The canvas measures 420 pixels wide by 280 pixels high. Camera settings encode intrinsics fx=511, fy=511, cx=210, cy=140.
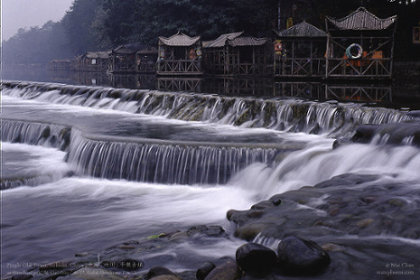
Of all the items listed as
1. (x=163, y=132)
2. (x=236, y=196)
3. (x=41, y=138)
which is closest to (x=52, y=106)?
(x=41, y=138)

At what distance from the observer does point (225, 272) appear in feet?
16.1

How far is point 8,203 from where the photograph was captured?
9219 millimetres

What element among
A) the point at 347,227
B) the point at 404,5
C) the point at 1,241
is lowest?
the point at 1,241

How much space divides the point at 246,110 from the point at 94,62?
5074 centimetres

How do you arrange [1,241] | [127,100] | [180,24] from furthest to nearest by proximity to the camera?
[180,24]
[127,100]
[1,241]

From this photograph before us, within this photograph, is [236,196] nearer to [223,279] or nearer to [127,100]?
[223,279]

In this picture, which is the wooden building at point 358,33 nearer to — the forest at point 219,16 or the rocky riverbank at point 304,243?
the forest at point 219,16

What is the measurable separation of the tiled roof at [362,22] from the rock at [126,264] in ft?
60.7

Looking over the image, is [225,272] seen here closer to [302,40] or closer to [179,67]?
[302,40]

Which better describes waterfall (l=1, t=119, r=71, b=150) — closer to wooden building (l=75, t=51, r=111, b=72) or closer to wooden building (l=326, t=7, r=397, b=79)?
wooden building (l=326, t=7, r=397, b=79)

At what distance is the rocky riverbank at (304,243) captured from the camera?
486 cm

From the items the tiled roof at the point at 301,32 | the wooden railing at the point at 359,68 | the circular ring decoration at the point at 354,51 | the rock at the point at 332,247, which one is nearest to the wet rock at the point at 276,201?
the rock at the point at 332,247

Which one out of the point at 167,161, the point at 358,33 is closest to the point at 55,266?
the point at 167,161

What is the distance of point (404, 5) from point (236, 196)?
22.1 meters
